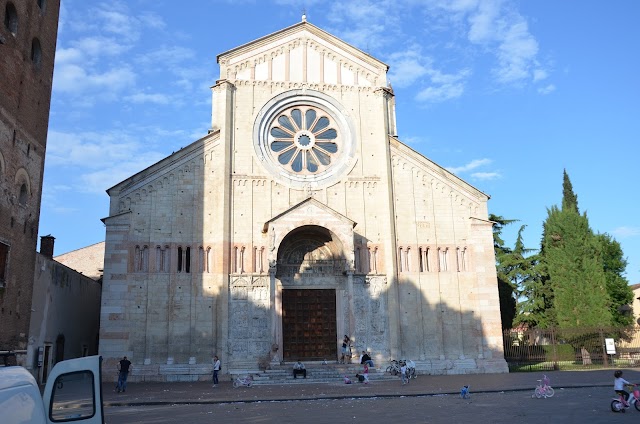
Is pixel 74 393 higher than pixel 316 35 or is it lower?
lower

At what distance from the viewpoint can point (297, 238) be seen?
26953 mm

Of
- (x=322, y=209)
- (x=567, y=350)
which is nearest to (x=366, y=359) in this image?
(x=322, y=209)

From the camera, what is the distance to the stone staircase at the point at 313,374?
2267 cm

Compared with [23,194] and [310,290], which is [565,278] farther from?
[23,194]

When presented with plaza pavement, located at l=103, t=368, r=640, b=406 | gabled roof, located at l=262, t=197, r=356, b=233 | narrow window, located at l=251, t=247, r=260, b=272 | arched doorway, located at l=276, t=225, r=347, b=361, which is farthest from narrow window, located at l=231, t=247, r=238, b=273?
plaza pavement, located at l=103, t=368, r=640, b=406

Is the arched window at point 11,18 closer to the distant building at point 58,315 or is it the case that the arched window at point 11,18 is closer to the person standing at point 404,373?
the distant building at point 58,315

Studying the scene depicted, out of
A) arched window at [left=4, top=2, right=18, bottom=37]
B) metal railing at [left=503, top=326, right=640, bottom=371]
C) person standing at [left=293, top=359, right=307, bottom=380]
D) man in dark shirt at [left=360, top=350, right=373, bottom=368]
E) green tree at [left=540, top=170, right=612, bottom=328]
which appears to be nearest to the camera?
arched window at [left=4, top=2, right=18, bottom=37]

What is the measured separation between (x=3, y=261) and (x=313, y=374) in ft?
41.7

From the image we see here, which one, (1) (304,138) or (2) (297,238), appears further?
(1) (304,138)

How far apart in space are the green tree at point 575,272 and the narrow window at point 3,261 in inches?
1344

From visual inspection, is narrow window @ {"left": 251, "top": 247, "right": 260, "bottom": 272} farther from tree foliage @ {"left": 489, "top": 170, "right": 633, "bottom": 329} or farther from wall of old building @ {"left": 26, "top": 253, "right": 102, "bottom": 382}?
tree foliage @ {"left": 489, "top": 170, "right": 633, "bottom": 329}

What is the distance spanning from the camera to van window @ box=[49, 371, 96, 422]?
631 centimetres

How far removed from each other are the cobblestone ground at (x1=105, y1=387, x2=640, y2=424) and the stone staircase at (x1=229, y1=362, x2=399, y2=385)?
6.47 metres

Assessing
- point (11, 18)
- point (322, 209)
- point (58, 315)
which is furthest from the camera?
point (322, 209)
